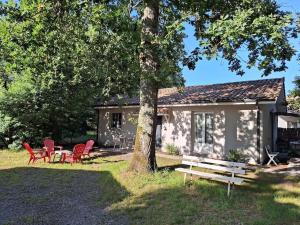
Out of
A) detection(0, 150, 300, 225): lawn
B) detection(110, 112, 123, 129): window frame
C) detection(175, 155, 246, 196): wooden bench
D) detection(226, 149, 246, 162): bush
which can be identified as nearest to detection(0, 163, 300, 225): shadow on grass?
detection(0, 150, 300, 225): lawn

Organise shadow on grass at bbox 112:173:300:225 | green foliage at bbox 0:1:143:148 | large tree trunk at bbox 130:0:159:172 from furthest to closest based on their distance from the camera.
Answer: green foliage at bbox 0:1:143:148 < large tree trunk at bbox 130:0:159:172 < shadow on grass at bbox 112:173:300:225

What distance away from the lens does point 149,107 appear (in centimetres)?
1118

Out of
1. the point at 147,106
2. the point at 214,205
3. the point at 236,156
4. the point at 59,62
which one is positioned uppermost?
the point at 59,62

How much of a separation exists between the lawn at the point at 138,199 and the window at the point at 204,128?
485 cm

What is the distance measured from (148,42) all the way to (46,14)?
3727 mm

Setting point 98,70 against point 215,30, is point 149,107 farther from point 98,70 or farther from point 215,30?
point 98,70

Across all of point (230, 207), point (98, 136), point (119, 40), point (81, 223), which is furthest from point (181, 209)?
point (98, 136)

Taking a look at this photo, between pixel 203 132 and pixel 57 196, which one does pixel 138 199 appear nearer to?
pixel 57 196

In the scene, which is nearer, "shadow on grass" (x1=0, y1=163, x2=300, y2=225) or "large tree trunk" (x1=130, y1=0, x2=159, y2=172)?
"shadow on grass" (x1=0, y1=163, x2=300, y2=225)

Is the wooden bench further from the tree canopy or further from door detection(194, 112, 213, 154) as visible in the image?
door detection(194, 112, 213, 154)

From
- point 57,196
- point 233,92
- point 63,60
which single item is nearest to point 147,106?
point 57,196

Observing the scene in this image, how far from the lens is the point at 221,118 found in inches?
630

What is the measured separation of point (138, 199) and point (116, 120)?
1433cm

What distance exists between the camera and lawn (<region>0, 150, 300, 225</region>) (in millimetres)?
6941
